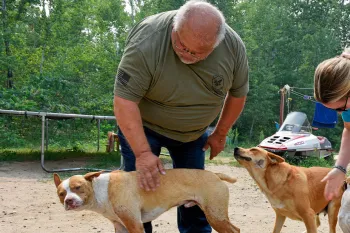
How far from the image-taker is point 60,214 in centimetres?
510

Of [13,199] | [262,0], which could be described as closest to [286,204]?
[13,199]

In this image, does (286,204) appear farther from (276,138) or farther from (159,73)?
(276,138)

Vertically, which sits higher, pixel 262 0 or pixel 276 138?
pixel 262 0

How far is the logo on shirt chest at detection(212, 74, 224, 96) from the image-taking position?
9.02ft

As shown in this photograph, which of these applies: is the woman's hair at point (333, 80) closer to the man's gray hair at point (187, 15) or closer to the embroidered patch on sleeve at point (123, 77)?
the man's gray hair at point (187, 15)

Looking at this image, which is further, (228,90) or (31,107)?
(31,107)

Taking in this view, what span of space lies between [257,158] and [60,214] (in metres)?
2.54

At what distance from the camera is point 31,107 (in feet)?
32.1

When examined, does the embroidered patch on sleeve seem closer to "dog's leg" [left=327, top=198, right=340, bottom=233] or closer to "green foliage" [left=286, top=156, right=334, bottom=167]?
"dog's leg" [left=327, top=198, right=340, bottom=233]

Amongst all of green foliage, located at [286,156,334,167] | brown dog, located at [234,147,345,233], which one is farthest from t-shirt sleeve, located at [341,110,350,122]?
green foliage, located at [286,156,334,167]

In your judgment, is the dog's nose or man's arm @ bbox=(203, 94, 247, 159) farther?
man's arm @ bbox=(203, 94, 247, 159)

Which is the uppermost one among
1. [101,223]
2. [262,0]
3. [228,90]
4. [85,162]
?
[262,0]

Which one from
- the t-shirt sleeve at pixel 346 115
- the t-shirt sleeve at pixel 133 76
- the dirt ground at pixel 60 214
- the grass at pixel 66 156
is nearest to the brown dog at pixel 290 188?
the dirt ground at pixel 60 214

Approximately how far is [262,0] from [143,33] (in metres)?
30.9
